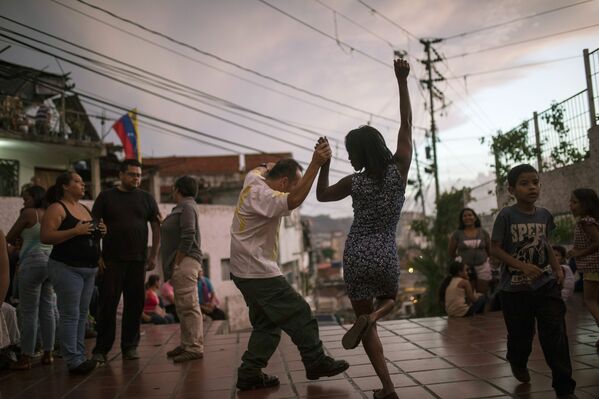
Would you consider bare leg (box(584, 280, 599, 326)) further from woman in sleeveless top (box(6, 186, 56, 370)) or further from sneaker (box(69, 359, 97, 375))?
woman in sleeveless top (box(6, 186, 56, 370))

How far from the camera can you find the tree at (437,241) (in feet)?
53.2

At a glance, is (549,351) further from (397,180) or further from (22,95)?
(22,95)

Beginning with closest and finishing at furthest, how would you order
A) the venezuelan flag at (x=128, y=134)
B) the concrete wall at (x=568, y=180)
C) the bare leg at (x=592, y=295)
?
the bare leg at (x=592, y=295)
the concrete wall at (x=568, y=180)
the venezuelan flag at (x=128, y=134)

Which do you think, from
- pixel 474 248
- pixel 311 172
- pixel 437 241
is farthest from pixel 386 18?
pixel 311 172

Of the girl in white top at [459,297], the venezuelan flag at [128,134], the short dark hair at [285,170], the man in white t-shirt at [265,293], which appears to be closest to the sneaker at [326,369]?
the man in white t-shirt at [265,293]

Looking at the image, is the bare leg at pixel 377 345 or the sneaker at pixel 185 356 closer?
the bare leg at pixel 377 345

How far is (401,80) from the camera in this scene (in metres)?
3.38

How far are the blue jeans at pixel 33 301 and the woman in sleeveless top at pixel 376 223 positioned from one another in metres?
3.45

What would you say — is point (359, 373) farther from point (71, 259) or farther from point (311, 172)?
point (71, 259)

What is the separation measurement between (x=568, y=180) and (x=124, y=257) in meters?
7.61

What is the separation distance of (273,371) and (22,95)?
65.3 feet

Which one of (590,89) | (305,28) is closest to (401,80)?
(590,89)

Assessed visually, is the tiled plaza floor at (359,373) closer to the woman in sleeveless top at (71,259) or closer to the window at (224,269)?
the woman in sleeveless top at (71,259)

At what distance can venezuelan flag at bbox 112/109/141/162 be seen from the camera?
2028 cm
